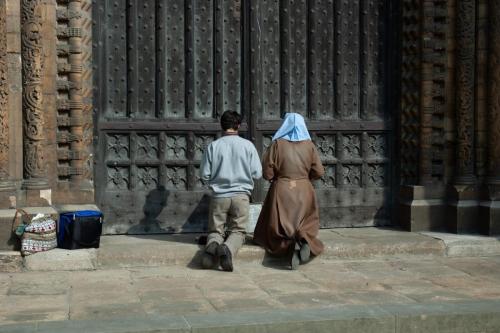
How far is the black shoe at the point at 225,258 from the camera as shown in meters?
7.75

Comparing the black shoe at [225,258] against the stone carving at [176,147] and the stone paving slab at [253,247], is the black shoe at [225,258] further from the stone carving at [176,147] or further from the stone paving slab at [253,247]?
the stone carving at [176,147]

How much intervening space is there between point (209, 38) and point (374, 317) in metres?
4.66

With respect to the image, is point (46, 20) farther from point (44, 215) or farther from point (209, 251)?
point (209, 251)

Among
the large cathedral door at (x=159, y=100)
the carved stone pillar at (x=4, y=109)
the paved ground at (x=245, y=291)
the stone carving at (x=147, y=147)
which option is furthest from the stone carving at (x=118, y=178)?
the paved ground at (x=245, y=291)

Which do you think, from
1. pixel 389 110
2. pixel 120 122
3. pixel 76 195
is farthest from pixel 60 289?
pixel 389 110

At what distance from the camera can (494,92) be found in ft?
31.1

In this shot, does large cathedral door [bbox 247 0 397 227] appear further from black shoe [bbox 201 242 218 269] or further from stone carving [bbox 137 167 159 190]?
black shoe [bbox 201 242 218 269]

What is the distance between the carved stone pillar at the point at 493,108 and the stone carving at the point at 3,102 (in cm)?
547

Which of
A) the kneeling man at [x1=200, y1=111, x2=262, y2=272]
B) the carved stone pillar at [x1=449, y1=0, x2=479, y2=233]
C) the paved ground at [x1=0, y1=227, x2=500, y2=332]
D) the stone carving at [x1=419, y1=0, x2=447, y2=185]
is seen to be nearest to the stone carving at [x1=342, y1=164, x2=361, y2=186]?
the stone carving at [x1=419, y1=0, x2=447, y2=185]

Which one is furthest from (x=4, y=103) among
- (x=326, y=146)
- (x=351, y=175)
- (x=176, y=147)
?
(x=351, y=175)

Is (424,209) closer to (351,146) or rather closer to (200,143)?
(351,146)

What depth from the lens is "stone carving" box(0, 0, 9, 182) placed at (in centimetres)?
798

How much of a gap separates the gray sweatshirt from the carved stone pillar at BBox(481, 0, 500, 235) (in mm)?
3025

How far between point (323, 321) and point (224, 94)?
4.35 m
